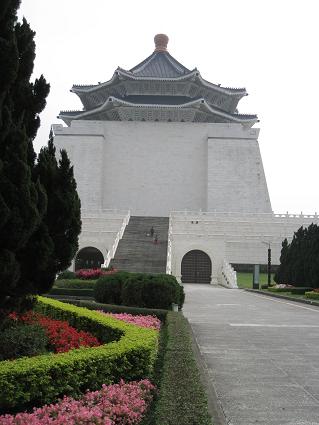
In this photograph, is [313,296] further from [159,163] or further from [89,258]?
[159,163]

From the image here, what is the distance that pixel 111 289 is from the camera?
11930mm

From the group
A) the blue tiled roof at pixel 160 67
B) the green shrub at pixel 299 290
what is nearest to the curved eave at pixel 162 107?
the blue tiled roof at pixel 160 67

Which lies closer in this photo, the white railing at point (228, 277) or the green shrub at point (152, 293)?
the green shrub at point (152, 293)

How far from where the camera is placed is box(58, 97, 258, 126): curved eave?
4047cm

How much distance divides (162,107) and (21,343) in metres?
36.6

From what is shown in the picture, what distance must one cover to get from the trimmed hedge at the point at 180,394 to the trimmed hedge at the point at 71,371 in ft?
1.00

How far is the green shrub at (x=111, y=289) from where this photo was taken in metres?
11.9

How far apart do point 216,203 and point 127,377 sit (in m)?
36.3

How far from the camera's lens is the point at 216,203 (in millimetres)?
40531

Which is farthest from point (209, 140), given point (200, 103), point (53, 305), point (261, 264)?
point (53, 305)

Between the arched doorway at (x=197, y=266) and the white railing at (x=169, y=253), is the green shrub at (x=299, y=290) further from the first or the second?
the arched doorway at (x=197, y=266)

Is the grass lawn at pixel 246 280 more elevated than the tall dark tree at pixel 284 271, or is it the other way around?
the tall dark tree at pixel 284 271

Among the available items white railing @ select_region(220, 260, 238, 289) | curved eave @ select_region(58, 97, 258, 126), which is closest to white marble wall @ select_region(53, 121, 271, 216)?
curved eave @ select_region(58, 97, 258, 126)

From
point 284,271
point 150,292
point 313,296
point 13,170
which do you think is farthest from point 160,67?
point 13,170
